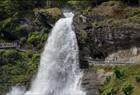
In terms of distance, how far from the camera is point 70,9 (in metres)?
101

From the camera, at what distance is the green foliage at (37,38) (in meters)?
87.4

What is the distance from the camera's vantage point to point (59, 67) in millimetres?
78125

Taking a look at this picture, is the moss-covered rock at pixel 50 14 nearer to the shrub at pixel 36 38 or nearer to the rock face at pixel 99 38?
the shrub at pixel 36 38

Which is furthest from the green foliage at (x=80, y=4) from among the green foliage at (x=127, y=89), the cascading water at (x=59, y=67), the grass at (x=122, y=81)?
the green foliage at (x=127, y=89)

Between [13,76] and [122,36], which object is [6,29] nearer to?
[13,76]

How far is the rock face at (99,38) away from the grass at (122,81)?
356 cm

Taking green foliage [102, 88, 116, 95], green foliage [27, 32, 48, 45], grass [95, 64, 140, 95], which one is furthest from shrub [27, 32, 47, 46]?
green foliage [102, 88, 116, 95]

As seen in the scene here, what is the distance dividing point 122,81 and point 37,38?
23842 millimetres

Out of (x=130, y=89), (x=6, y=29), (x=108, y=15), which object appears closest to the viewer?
(x=130, y=89)

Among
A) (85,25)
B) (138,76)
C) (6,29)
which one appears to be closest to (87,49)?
(85,25)

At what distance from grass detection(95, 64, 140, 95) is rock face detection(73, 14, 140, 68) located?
356 cm

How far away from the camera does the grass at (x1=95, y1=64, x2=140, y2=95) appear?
6775 centimetres

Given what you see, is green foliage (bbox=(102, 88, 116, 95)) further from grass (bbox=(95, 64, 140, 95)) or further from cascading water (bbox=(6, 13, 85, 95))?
cascading water (bbox=(6, 13, 85, 95))

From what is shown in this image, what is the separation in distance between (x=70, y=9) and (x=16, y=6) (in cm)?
1127
